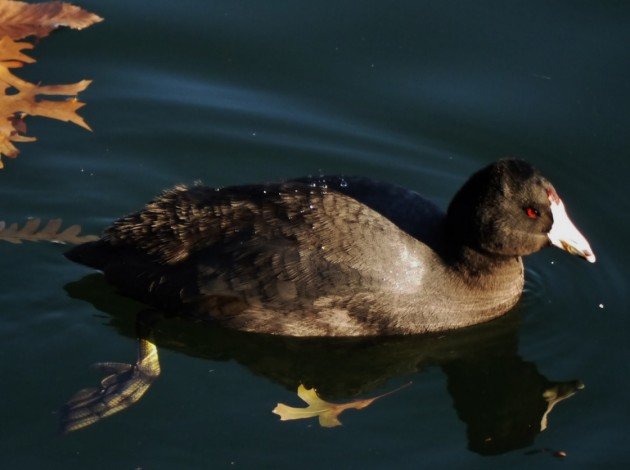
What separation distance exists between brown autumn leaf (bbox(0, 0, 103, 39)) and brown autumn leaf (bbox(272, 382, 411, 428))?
404 cm

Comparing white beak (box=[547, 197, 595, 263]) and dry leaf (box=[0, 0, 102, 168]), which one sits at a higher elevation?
dry leaf (box=[0, 0, 102, 168])

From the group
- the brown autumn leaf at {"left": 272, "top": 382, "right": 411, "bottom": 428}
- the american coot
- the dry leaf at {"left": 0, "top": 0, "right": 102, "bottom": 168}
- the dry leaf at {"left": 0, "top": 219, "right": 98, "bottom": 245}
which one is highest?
the dry leaf at {"left": 0, "top": 0, "right": 102, "bottom": 168}

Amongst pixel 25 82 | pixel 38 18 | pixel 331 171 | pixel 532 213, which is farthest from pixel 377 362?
pixel 38 18

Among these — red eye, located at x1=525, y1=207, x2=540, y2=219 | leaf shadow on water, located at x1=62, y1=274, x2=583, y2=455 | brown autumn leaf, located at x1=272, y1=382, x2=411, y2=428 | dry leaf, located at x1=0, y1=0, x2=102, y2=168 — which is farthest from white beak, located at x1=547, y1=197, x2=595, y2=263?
dry leaf, located at x1=0, y1=0, x2=102, y2=168

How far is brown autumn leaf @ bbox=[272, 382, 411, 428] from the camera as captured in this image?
269 inches

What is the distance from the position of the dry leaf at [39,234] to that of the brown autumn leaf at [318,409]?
6.27 ft

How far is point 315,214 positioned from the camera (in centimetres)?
726

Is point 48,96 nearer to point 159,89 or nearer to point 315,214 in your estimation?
point 159,89

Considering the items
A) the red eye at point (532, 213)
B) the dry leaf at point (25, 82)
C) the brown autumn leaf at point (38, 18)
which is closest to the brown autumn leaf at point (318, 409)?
the red eye at point (532, 213)

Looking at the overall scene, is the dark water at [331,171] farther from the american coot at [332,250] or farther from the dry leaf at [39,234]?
the american coot at [332,250]

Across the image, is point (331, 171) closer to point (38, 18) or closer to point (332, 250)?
point (332, 250)

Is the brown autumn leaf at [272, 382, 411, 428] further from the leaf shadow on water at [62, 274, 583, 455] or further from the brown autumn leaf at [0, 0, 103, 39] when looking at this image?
the brown autumn leaf at [0, 0, 103, 39]

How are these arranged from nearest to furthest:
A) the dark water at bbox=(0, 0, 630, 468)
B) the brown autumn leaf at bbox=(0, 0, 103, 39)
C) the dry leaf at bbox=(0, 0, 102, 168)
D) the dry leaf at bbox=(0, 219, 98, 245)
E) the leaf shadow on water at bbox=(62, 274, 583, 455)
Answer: the dark water at bbox=(0, 0, 630, 468), the leaf shadow on water at bbox=(62, 274, 583, 455), the dry leaf at bbox=(0, 219, 98, 245), the dry leaf at bbox=(0, 0, 102, 168), the brown autumn leaf at bbox=(0, 0, 103, 39)

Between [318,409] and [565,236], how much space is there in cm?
190
